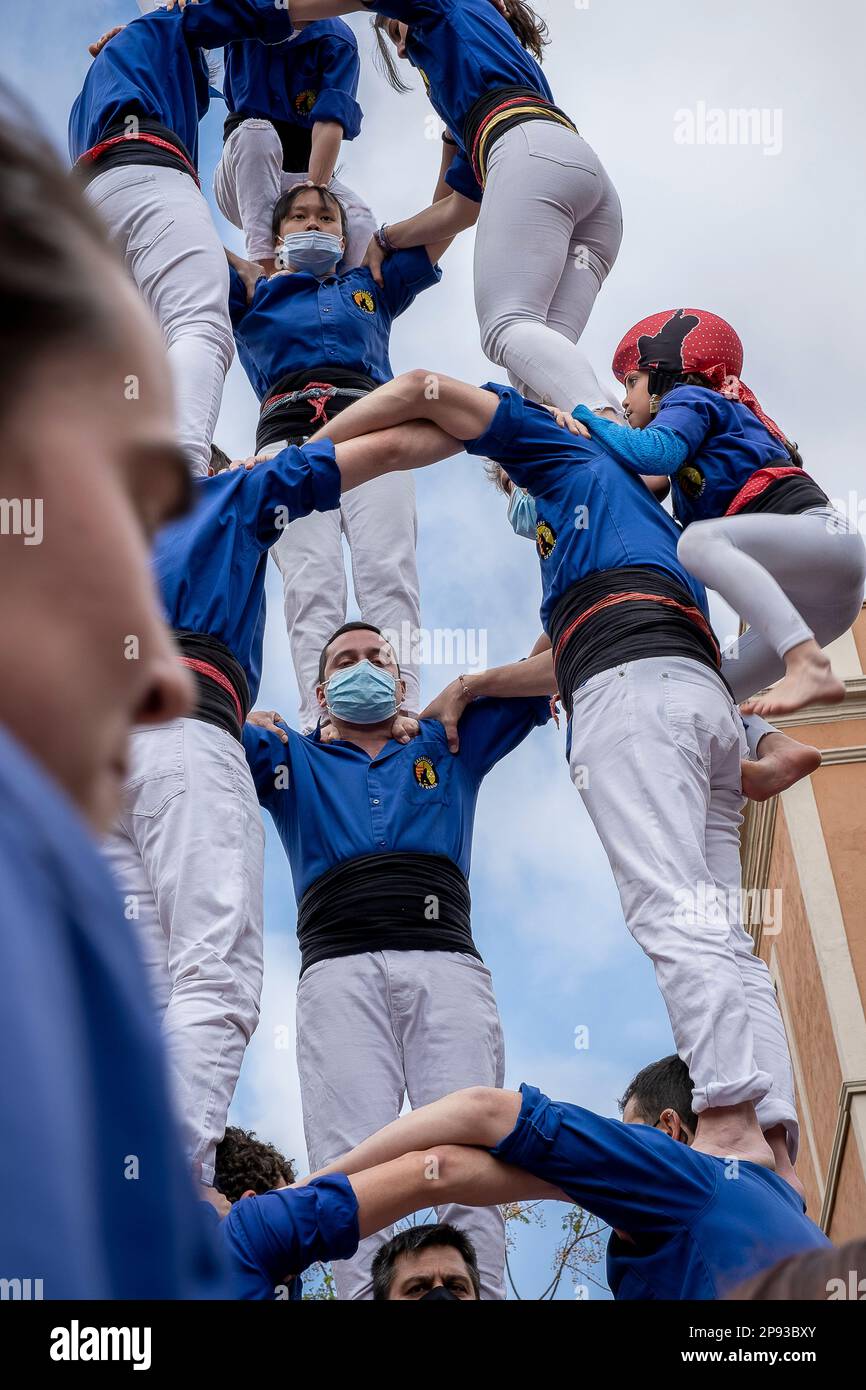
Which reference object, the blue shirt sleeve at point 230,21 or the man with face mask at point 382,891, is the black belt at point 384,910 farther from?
the blue shirt sleeve at point 230,21

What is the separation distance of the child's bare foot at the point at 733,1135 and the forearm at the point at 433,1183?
42 cm

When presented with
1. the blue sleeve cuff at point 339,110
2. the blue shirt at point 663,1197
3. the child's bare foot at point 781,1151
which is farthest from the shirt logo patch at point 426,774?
the blue sleeve cuff at point 339,110

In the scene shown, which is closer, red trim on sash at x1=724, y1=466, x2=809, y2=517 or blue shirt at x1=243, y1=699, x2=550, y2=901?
red trim on sash at x1=724, y1=466, x2=809, y2=517

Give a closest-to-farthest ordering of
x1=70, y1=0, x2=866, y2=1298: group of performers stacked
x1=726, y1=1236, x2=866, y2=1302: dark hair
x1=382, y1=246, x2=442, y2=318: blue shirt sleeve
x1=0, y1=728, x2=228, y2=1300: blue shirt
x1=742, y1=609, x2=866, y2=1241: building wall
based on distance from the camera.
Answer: x1=0, y1=728, x2=228, y2=1300: blue shirt, x1=726, y1=1236, x2=866, y2=1302: dark hair, x1=70, y1=0, x2=866, y2=1298: group of performers stacked, x1=382, y1=246, x2=442, y2=318: blue shirt sleeve, x1=742, y1=609, x2=866, y2=1241: building wall

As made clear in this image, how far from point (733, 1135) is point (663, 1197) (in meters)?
0.34

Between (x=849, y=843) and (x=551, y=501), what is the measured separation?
9.81 meters

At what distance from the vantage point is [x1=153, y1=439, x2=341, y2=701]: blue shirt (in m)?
4.32

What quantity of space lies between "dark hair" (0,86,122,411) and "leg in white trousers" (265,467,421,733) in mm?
5449

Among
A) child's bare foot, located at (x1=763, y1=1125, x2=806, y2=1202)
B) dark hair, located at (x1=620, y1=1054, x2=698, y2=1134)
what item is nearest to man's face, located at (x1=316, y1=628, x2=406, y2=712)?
dark hair, located at (x1=620, y1=1054, x2=698, y2=1134)

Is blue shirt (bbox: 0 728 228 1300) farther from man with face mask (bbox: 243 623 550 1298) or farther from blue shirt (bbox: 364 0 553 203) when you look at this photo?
blue shirt (bbox: 364 0 553 203)

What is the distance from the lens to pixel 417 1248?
149 inches

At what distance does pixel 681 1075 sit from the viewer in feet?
12.7

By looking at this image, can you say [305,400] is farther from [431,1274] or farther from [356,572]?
[431,1274]

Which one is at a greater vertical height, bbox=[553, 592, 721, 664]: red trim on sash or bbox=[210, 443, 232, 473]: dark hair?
bbox=[210, 443, 232, 473]: dark hair
